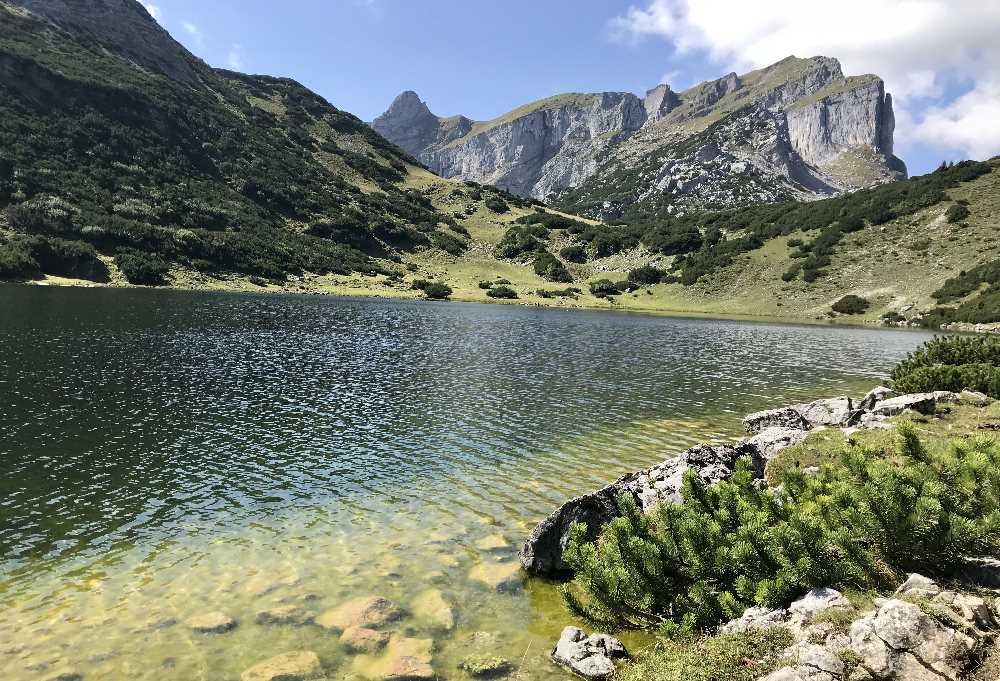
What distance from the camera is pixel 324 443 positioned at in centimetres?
2219

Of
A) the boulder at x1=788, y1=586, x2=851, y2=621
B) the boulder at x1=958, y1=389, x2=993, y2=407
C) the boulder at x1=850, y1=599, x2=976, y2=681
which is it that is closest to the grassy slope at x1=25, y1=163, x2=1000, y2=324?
the boulder at x1=958, y1=389, x2=993, y2=407

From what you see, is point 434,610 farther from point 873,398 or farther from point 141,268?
point 141,268

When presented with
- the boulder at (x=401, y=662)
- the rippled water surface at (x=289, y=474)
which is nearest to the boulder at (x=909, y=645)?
the rippled water surface at (x=289, y=474)

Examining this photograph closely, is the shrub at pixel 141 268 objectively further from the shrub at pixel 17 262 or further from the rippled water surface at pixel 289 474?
the rippled water surface at pixel 289 474

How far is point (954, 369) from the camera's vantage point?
2597cm

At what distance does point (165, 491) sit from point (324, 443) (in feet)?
20.7

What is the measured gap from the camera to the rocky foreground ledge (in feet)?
43.4

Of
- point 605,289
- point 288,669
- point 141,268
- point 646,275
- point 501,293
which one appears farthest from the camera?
point 646,275

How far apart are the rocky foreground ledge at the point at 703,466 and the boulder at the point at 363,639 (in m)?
3.96

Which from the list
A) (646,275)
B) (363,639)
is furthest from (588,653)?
(646,275)

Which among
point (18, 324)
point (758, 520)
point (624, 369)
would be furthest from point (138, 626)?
point (18, 324)

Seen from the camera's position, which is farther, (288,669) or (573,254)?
(573,254)

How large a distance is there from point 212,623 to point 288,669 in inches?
91.8

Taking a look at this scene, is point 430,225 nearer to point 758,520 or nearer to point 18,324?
point 18,324
